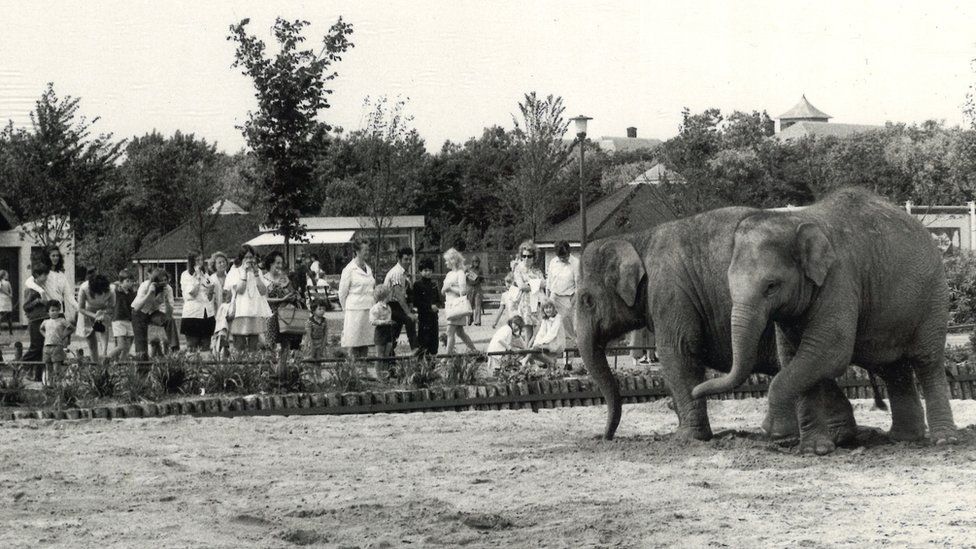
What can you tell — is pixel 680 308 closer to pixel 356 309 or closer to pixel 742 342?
pixel 742 342

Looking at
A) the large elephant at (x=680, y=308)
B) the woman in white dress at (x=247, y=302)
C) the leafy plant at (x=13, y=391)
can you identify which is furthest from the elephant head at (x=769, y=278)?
the woman in white dress at (x=247, y=302)

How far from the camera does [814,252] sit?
11.1m

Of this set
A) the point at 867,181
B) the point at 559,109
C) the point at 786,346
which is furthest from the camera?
the point at 867,181

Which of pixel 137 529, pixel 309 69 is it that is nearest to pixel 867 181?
pixel 309 69

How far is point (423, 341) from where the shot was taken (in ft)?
67.3

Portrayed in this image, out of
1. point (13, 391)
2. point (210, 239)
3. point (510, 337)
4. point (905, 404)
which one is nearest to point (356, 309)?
point (510, 337)

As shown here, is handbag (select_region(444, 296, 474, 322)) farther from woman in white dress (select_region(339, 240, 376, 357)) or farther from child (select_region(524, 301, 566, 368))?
woman in white dress (select_region(339, 240, 376, 357))

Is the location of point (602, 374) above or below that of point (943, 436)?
above

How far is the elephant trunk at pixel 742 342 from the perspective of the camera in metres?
11.0

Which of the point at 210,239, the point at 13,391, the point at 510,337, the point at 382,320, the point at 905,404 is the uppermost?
the point at 210,239

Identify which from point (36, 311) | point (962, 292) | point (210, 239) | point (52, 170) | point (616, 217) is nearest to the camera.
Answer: point (36, 311)

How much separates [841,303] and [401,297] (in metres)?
9.77

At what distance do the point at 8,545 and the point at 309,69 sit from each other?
19138mm

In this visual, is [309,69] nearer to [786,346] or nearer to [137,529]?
[786,346]
